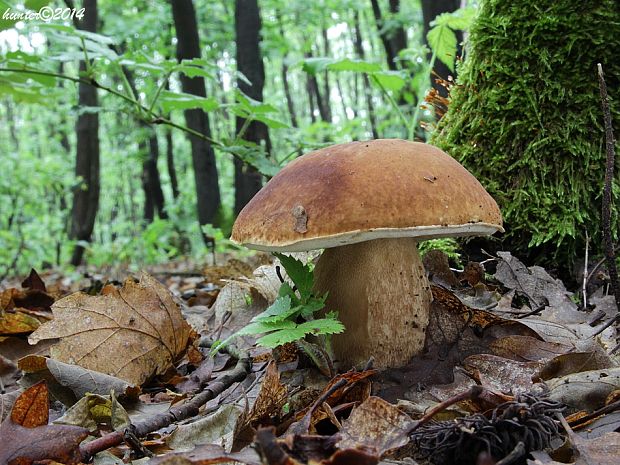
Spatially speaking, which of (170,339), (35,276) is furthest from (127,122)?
(170,339)

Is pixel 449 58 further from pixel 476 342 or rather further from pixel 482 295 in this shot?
pixel 476 342

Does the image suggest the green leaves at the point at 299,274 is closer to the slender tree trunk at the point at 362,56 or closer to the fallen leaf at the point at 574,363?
the fallen leaf at the point at 574,363

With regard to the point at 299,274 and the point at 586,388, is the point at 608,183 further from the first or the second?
the point at 299,274

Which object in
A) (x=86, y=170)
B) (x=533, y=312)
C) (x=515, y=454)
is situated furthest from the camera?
(x=86, y=170)

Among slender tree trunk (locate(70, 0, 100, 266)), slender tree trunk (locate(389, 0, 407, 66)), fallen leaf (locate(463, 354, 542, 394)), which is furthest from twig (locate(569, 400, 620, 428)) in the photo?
slender tree trunk (locate(389, 0, 407, 66))

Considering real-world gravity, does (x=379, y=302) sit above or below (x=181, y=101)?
below

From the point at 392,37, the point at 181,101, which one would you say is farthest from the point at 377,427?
the point at 392,37

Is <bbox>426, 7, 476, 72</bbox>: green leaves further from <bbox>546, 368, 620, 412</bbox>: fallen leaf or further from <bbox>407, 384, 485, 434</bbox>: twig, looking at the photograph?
<bbox>407, 384, 485, 434</bbox>: twig

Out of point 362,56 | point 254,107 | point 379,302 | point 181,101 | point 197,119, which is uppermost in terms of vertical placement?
point 362,56
